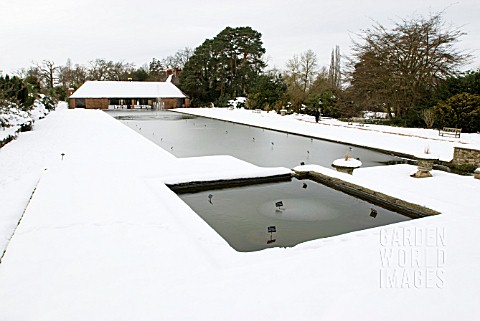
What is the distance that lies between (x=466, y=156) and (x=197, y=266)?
7832mm

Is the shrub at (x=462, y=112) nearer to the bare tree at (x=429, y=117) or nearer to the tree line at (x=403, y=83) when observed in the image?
the tree line at (x=403, y=83)

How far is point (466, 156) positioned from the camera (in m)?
8.66

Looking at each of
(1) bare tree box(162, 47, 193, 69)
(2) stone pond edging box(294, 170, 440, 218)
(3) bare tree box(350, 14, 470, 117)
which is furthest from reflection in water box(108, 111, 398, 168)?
(1) bare tree box(162, 47, 193, 69)

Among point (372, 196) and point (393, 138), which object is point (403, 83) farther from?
point (372, 196)

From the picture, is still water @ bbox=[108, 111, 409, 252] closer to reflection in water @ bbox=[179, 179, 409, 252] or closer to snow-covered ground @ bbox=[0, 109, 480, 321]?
reflection in water @ bbox=[179, 179, 409, 252]

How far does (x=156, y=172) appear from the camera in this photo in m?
7.52

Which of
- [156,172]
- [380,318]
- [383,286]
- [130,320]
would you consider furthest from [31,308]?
[156,172]

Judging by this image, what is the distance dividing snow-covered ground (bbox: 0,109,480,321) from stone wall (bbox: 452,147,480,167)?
106 inches

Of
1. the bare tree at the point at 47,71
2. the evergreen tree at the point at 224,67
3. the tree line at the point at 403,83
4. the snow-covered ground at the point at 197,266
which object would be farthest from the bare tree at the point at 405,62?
A: the bare tree at the point at 47,71

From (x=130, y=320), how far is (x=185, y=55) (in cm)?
5487

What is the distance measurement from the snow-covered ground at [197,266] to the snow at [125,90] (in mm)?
32812

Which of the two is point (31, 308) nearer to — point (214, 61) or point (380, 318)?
point (380, 318)

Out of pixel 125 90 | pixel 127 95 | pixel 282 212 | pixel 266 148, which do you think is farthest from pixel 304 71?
pixel 282 212

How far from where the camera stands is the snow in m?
36.6
